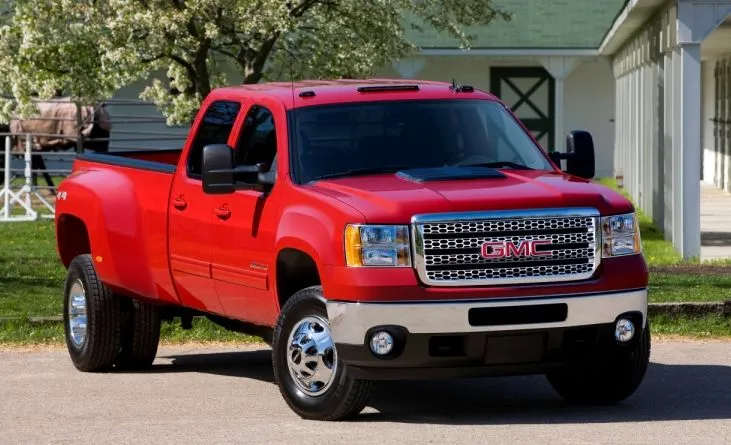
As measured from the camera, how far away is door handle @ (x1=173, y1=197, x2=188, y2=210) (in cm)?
1081

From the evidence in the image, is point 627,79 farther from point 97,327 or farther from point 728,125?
point 97,327

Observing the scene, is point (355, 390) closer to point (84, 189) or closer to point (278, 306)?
point (278, 306)

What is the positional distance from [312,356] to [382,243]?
833 millimetres

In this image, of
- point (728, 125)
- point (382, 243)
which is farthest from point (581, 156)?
point (728, 125)

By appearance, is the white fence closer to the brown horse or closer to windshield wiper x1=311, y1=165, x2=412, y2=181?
the brown horse

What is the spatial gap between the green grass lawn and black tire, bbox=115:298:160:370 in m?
1.50

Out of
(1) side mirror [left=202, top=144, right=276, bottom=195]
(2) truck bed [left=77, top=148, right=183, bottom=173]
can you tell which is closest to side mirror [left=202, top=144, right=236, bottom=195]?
(1) side mirror [left=202, top=144, right=276, bottom=195]

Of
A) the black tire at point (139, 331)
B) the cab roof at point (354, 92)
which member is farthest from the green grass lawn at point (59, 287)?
the cab roof at point (354, 92)

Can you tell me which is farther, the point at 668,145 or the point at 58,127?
the point at 58,127

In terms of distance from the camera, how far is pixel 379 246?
895 cm

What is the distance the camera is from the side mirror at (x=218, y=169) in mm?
9953

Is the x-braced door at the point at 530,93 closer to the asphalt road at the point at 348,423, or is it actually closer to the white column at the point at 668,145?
the white column at the point at 668,145

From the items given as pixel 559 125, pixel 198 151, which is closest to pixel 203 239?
pixel 198 151

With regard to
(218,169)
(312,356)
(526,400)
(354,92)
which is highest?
(354,92)
